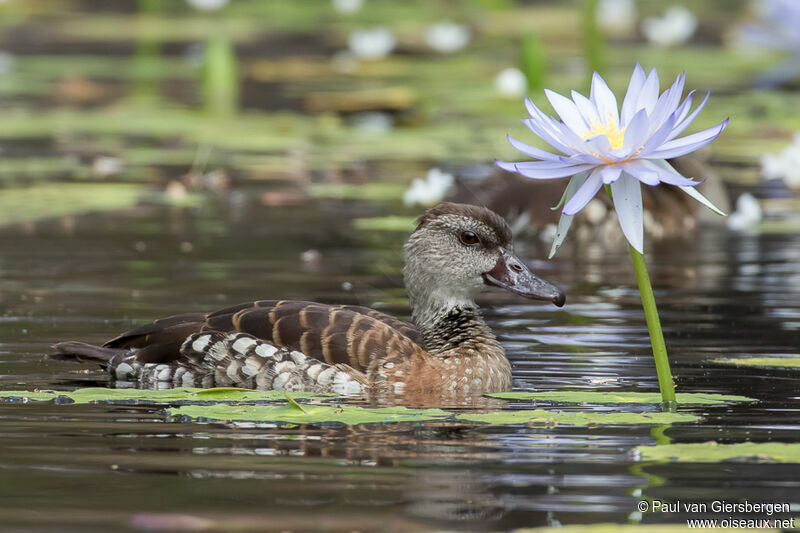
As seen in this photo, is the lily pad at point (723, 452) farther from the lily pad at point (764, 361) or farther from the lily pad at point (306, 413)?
the lily pad at point (764, 361)

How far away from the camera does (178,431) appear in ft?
22.0

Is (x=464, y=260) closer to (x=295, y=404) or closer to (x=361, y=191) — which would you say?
(x=295, y=404)

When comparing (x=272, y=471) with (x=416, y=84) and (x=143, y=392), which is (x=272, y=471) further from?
(x=416, y=84)

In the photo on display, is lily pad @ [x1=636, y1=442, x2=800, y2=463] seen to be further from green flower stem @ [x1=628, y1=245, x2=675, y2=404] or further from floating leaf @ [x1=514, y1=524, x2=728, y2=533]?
floating leaf @ [x1=514, y1=524, x2=728, y2=533]

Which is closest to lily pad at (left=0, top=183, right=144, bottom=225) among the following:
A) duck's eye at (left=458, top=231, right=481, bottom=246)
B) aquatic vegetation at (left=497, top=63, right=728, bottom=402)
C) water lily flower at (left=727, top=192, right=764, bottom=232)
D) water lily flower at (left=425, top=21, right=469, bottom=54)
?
water lily flower at (left=727, top=192, right=764, bottom=232)

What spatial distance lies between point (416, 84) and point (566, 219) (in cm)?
1741

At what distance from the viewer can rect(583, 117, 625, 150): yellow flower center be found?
654 cm

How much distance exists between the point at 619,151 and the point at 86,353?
9.71 ft

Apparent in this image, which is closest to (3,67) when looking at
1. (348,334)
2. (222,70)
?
(222,70)

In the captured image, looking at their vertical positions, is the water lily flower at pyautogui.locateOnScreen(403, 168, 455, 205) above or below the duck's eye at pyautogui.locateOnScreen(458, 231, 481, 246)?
above

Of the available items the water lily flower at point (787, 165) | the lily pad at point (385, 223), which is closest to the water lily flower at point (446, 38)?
the water lily flower at point (787, 165)

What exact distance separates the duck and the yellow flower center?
4.65 feet

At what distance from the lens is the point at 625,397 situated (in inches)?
282

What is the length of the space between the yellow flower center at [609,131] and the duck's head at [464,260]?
158 cm
